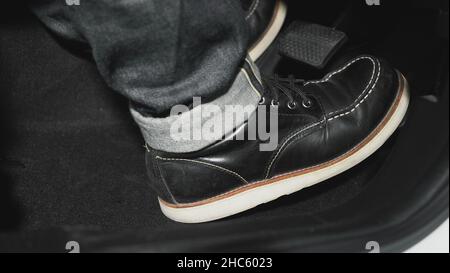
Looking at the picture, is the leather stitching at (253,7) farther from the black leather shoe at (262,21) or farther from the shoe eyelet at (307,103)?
the shoe eyelet at (307,103)

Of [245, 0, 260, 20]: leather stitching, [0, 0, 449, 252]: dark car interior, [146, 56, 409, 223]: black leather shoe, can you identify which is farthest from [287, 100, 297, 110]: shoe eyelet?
[245, 0, 260, 20]: leather stitching

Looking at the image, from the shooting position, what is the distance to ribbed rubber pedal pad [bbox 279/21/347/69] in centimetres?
87

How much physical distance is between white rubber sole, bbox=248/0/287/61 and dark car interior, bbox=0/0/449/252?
18 mm

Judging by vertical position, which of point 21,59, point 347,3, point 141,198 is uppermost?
point 347,3

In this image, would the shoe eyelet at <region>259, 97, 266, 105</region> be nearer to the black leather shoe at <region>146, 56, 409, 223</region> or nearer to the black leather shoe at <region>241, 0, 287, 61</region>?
the black leather shoe at <region>146, 56, 409, 223</region>

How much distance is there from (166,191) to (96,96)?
0.31 meters

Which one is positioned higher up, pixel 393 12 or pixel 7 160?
pixel 393 12

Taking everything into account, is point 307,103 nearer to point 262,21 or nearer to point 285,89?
point 285,89

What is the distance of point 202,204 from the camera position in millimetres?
716

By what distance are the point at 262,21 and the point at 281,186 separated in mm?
341

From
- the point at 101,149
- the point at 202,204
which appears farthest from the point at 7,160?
the point at 202,204

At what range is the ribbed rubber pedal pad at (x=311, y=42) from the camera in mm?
867
